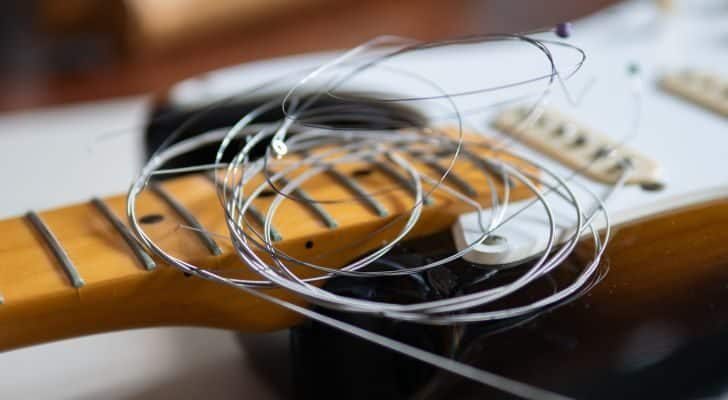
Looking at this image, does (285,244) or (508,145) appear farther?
(508,145)

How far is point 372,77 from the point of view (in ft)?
2.43

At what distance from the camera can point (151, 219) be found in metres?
0.49

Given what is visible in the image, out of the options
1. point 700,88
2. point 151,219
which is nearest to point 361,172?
point 151,219

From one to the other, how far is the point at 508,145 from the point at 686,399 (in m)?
0.25

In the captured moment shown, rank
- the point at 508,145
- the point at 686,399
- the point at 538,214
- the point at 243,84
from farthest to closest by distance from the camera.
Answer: the point at 243,84, the point at 508,145, the point at 538,214, the point at 686,399

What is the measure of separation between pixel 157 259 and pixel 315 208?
10cm

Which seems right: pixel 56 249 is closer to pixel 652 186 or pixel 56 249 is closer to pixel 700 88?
pixel 652 186

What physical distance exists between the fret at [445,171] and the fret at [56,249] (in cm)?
23

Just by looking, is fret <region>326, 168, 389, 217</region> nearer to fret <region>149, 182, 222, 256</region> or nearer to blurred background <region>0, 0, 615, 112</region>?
fret <region>149, 182, 222, 256</region>

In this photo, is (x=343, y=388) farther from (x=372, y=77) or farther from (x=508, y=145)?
(x=372, y=77)

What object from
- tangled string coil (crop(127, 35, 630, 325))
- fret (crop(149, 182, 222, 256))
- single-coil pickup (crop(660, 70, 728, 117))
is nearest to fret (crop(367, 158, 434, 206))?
tangled string coil (crop(127, 35, 630, 325))

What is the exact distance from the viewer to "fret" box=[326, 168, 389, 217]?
1.62 ft

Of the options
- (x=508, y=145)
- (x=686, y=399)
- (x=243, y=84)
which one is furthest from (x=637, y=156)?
(x=243, y=84)

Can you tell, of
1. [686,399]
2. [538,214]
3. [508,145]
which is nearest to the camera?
[686,399]
